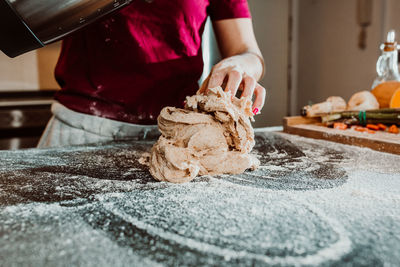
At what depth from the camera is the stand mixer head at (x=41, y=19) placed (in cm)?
61

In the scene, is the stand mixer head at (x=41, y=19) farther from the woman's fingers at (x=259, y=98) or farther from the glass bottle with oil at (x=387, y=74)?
the glass bottle with oil at (x=387, y=74)

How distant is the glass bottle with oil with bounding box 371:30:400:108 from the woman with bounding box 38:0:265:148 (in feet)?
2.34

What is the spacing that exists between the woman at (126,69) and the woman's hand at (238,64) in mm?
13

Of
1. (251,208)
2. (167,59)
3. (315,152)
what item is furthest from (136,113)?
(251,208)

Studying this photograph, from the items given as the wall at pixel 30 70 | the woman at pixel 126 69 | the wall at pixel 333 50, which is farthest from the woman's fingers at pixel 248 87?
the wall at pixel 333 50

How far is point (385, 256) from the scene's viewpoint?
1.55 feet

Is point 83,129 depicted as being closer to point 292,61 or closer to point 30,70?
point 30,70

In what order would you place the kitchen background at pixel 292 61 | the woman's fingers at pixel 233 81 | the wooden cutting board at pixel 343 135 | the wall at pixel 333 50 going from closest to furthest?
1. the woman's fingers at pixel 233 81
2. the wooden cutting board at pixel 343 135
3. the kitchen background at pixel 292 61
4. the wall at pixel 333 50

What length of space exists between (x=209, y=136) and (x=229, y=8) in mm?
774

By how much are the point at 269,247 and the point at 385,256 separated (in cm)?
16

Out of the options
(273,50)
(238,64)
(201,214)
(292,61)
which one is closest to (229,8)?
(238,64)

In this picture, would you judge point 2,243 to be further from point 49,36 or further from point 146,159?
point 146,159

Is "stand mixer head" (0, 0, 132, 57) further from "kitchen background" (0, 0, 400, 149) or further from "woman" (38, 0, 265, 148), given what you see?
"kitchen background" (0, 0, 400, 149)

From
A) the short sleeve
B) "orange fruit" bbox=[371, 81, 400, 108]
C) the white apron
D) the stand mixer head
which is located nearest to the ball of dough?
"orange fruit" bbox=[371, 81, 400, 108]
